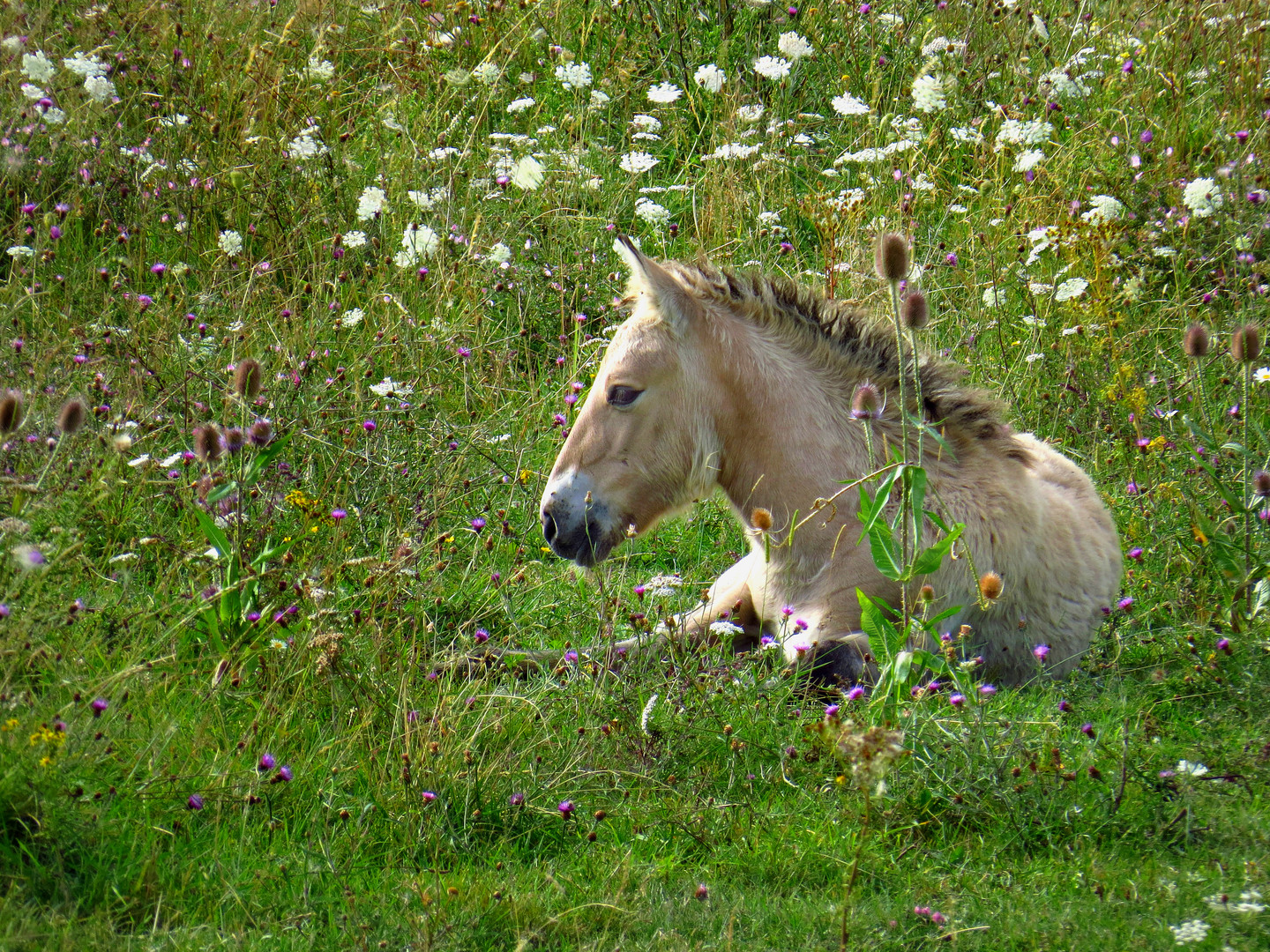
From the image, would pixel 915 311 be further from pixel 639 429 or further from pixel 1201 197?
pixel 1201 197

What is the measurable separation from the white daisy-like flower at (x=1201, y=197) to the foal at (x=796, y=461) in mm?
2276

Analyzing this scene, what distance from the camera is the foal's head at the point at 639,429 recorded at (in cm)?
412

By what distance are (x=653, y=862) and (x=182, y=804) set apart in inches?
47.2

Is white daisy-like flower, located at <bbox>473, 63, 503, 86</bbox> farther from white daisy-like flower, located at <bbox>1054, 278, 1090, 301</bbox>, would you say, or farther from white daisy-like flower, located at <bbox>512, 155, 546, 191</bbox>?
white daisy-like flower, located at <bbox>1054, 278, 1090, 301</bbox>

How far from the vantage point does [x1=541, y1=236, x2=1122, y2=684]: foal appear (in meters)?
4.06

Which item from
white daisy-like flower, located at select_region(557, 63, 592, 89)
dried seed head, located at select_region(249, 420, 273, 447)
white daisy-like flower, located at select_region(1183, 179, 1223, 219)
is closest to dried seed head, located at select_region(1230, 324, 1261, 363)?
white daisy-like flower, located at select_region(1183, 179, 1223, 219)

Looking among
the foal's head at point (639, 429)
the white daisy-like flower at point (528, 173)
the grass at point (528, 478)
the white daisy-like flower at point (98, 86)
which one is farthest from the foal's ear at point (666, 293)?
the white daisy-like flower at point (98, 86)

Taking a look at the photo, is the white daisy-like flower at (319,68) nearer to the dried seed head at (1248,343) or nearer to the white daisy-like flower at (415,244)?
the white daisy-like flower at (415,244)

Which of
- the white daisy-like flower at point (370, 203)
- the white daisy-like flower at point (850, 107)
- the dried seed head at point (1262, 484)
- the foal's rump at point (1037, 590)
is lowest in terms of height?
the foal's rump at point (1037, 590)

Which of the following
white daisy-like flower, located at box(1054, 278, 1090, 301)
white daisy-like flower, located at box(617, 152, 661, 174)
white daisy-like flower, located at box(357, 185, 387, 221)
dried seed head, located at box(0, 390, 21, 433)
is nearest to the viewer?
dried seed head, located at box(0, 390, 21, 433)

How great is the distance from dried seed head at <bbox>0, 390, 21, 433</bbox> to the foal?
73.6 inches

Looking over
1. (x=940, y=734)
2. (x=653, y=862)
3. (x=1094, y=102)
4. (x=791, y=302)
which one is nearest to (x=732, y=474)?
(x=791, y=302)

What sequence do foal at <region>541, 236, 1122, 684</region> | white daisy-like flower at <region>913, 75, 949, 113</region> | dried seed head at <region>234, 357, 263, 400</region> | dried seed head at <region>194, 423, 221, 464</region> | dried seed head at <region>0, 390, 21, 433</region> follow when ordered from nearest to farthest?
dried seed head at <region>0, 390, 21, 433</region>
dried seed head at <region>194, 423, 221, 464</region>
dried seed head at <region>234, 357, 263, 400</region>
foal at <region>541, 236, 1122, 684</region>
white daisy-like flower at <region>913, 75, 949, 113</region>

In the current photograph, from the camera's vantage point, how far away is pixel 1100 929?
8.25 ft
